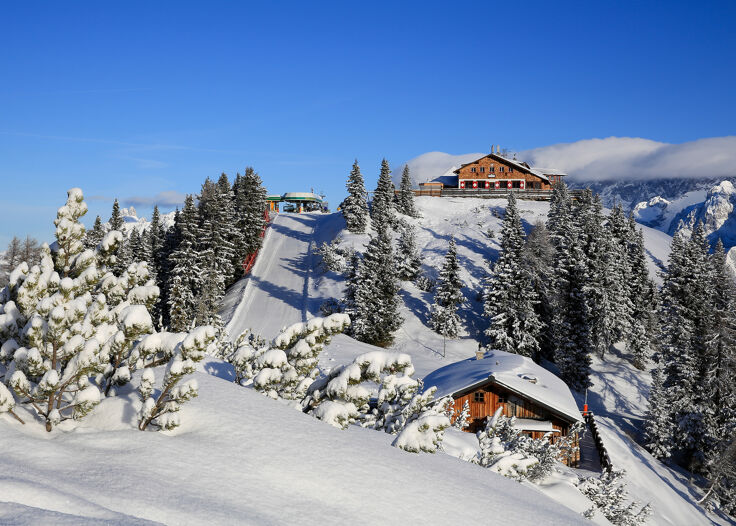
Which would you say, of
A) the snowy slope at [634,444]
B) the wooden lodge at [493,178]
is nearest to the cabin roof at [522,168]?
the wooden lodge at [493,178]

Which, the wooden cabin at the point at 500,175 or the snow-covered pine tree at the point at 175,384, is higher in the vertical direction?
the wooden cabin at the point at 500,175

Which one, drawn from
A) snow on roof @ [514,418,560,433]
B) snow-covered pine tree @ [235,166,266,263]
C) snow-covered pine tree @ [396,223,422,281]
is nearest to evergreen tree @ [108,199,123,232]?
snow-covered pine tree @ [235,166,266,263]

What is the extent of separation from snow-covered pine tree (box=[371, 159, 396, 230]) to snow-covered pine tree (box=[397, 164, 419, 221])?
249 inches

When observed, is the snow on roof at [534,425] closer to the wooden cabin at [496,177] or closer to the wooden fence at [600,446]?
the wooden fence at [600,446]

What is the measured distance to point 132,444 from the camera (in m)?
5.85

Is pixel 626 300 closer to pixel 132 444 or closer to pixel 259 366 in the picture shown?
pixel 259 366

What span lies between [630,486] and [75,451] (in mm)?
29020

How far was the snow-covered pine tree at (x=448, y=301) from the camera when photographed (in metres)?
50.6

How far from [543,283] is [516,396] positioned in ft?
84.4

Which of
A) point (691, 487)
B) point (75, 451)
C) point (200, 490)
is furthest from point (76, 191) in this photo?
point (691, 487)

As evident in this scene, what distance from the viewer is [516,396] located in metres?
29.4

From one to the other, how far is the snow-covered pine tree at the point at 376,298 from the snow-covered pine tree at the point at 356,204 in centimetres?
2065

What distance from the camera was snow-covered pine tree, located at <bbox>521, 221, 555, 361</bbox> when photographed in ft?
168

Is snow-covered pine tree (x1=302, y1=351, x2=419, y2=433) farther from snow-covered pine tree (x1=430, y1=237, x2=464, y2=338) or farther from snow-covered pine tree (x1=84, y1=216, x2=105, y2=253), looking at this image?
snow-covered pine tree (x1=84, y1=216, x2=105, y2=253)
